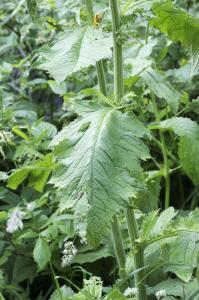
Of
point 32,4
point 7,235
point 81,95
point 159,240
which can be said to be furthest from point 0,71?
point 159,240

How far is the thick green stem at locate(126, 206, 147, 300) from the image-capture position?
1.39 meters

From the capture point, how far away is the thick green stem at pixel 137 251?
1.39 m

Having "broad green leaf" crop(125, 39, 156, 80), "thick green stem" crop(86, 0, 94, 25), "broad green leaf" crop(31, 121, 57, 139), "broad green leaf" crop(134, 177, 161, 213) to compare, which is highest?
"thick green stem" crop(86, 0, 94, 25)

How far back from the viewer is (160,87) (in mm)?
1698

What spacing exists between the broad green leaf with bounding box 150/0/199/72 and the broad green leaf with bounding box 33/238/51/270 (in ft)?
2.57

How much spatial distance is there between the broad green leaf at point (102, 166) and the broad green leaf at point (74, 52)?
0.43 ft

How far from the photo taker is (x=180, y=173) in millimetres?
2410

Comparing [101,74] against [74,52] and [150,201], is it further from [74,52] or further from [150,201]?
[150,201]

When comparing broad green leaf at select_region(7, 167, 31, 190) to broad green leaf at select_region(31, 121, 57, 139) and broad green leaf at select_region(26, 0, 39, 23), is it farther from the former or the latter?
broad green leaf at select_region(26, 0, 39, 23)

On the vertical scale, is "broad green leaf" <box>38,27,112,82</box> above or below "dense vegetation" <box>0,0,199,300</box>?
above

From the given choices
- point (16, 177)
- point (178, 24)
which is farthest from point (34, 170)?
point (178, 24)

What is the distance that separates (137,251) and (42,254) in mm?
385

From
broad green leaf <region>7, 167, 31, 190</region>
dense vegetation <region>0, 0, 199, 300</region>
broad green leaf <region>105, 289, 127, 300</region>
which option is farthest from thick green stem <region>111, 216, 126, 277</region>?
broad green leaf <region>7, 167, 31, 190</region>

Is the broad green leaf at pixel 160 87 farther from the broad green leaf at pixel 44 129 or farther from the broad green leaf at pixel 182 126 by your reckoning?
the broad green leaf at pixel 44 129
